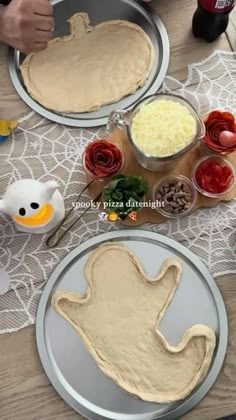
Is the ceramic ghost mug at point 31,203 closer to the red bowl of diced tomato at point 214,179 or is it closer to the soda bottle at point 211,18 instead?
the red bowl of diced tomato at point 214,179

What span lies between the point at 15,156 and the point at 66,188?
0.10m

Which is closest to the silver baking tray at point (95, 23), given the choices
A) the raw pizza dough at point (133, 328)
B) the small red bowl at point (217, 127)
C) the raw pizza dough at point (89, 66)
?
the raw pizza dough at point (89, 66)

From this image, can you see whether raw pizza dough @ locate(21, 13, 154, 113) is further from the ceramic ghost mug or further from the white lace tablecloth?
the ceramic ghost mug

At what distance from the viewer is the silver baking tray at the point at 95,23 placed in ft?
3.07

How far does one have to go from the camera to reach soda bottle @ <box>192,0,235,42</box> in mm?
889

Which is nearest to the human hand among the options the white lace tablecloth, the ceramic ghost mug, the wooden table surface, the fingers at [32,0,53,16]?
the fingers at [32,0,53,16]

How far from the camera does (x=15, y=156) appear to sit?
36.4 inches

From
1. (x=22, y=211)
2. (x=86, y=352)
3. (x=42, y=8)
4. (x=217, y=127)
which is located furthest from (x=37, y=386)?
(x=42, y=8)

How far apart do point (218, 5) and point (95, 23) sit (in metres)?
0.22

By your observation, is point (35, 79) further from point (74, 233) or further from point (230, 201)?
point (230, 201)

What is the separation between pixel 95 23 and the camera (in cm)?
98

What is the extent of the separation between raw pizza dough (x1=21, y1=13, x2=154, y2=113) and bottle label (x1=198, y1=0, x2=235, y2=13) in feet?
0.37

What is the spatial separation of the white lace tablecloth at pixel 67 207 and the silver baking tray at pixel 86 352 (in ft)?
0.06

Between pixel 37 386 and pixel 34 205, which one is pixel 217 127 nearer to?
pixel 34 205
